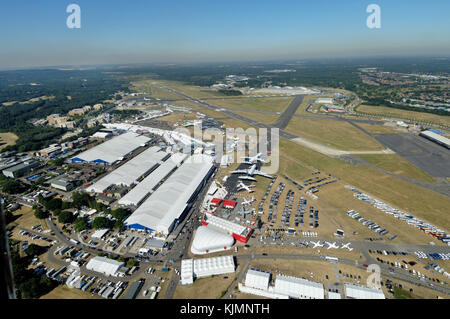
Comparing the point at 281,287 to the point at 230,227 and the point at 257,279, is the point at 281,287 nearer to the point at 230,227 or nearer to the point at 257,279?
the point at 257,279

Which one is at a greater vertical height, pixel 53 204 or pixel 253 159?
pixel 253 159

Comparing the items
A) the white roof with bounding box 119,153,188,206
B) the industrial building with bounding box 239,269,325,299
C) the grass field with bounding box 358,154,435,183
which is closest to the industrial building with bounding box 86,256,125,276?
the white roof with bounding box 119,153,188,206

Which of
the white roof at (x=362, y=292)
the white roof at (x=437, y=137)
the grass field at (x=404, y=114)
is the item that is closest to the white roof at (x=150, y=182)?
the white roof at (x=362, y=292)

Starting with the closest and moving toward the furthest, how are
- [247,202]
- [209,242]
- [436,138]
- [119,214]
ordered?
[209,242] → [119,214] → [247,202] → [436,138]

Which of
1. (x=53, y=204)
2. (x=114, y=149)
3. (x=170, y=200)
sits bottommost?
(x=53, y=204)

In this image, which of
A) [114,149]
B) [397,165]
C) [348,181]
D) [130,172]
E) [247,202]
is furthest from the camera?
[114,149]

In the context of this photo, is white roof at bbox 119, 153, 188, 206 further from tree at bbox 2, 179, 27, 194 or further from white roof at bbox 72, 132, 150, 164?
tree at bbox 2, 179, 27, 194

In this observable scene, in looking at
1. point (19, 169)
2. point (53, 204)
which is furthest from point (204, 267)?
point (19, 169)
